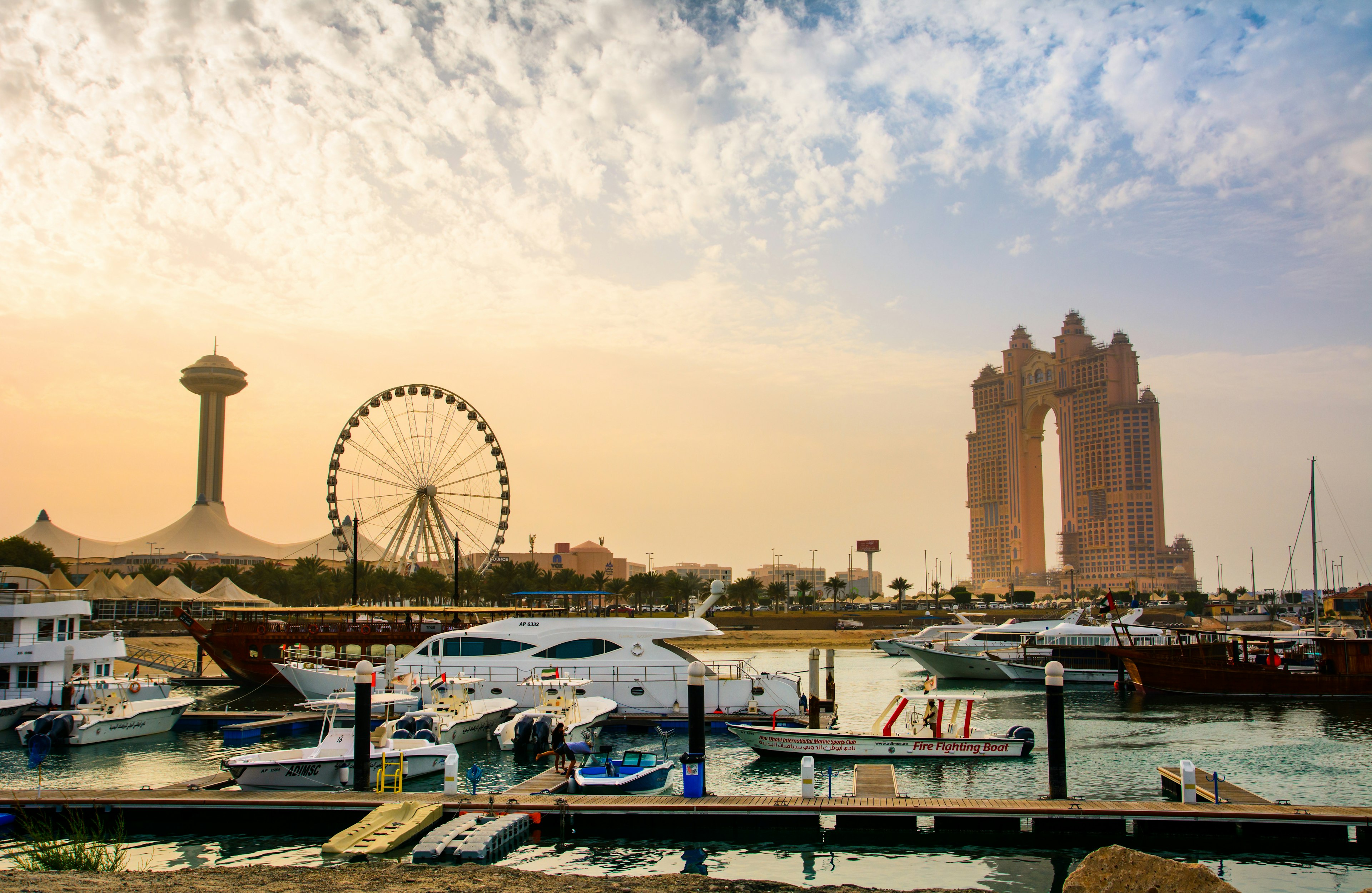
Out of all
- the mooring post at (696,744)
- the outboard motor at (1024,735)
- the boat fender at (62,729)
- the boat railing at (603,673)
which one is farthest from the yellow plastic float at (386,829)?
the boat fender at (62,729)

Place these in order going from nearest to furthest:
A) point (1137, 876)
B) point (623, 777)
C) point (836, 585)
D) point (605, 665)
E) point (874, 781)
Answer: point (1137, 876), point (623, 777), point (874, 781), point (605, 665), point (836, 585)

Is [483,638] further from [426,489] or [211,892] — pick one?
[426,489]

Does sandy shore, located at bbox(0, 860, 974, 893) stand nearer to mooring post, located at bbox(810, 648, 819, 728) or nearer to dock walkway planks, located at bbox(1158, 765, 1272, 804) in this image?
dock walkway planks, located at bbox(1158, 765, 1272, 804)

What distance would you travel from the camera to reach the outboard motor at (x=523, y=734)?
28156mm

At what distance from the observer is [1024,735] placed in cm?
2741

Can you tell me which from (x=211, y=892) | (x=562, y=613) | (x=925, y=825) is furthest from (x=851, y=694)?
(x=211, y=892)

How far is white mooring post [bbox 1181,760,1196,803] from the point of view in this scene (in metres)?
19.6

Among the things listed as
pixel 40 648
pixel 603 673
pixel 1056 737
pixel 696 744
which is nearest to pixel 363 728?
pixel 696 744

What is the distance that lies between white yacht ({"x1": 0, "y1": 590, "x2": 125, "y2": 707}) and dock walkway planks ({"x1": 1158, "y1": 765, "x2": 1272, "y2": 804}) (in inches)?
1300

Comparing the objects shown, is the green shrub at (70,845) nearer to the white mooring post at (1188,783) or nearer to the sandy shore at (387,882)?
the sandy shore at (387,882)

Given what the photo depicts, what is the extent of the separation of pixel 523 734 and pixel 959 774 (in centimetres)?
1164

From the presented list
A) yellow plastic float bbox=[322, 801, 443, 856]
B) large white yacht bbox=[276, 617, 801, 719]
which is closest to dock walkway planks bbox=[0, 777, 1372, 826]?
yellow plastic float bbox=[322, 801, 443, 856]

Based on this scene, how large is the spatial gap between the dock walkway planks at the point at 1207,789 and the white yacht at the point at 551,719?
14.4 metres

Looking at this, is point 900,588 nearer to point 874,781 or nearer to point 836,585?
point 836,585
